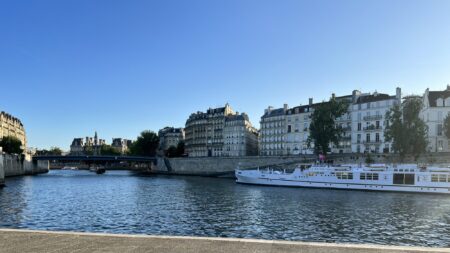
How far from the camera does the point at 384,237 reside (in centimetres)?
2400

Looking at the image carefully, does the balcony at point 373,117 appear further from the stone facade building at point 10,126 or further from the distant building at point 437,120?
the stone facade building at point 10,126

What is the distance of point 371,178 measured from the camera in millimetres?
62938

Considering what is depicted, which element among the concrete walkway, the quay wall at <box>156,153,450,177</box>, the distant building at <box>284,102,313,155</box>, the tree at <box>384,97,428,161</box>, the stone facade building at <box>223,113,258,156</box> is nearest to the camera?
the concrete walkway

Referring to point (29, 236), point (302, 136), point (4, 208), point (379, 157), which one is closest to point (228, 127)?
point (302, 136)

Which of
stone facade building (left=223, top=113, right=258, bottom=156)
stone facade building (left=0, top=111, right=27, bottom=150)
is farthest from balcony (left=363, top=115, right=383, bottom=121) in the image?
stone facade building (left=0, top=111, right=27, bottom=150)

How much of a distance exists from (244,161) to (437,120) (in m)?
43.4

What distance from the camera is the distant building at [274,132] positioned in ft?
391

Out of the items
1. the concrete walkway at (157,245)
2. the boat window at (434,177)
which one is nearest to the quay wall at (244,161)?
the boat window at (434,177)

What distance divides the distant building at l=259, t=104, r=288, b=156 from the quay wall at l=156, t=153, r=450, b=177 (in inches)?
688

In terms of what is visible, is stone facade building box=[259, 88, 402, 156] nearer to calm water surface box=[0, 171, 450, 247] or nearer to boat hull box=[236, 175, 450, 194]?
boat hull box=[236, 175, 450, 194]

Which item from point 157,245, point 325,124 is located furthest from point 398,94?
point 157,245

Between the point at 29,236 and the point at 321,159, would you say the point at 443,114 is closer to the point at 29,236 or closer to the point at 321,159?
the point at 321,159

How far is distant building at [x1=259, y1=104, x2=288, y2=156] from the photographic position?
391ft

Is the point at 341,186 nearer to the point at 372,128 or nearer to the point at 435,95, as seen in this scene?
the point at 435,95
